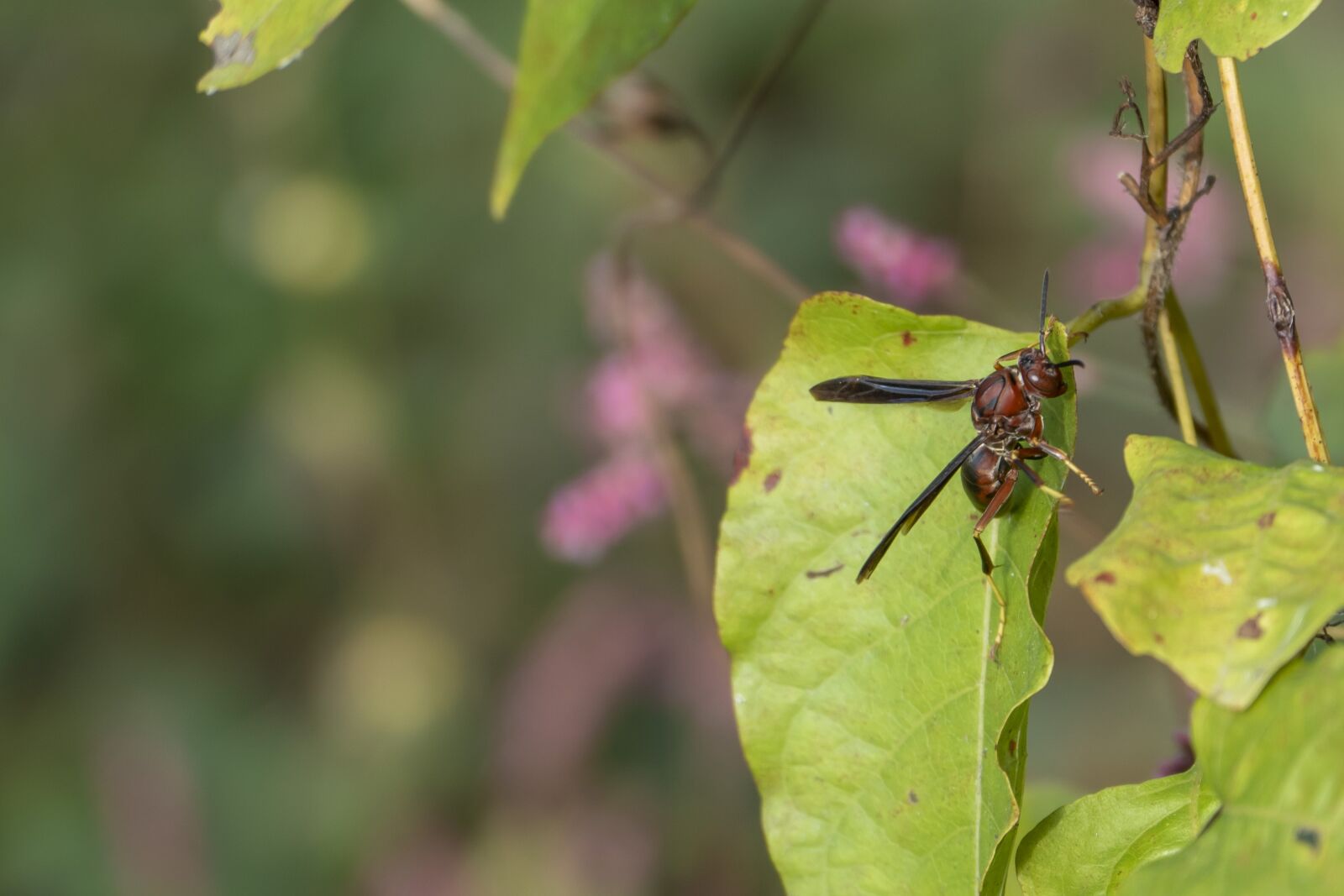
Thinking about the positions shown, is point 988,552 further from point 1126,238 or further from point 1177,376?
point 1126,238

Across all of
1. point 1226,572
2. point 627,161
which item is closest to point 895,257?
point 627,161

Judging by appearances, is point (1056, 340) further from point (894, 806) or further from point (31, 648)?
point (31, 648)

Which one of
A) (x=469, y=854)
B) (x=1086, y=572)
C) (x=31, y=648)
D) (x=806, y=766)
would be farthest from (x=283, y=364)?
(x=1086, y=572)

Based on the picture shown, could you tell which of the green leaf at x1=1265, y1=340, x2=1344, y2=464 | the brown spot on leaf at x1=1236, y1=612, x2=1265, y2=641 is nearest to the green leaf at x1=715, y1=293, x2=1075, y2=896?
the brown spot on leaf at x1=1236, y1=612, x2=1265, y2=641

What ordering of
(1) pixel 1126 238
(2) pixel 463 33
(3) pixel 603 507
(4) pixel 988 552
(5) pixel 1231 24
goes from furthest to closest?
(1) pixel 1126 238, (3) pixel 603 507, (2) pixel 463 33, (4) pixel 988 552, (5) pixel 1231 24

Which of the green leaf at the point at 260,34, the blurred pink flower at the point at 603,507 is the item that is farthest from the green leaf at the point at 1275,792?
the blurred pink flower at the point at 603,507

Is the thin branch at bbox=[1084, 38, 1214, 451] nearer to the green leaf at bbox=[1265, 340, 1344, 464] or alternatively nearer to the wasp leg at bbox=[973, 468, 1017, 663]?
the wasp leg at bbox=[973, 468, 1017, 663]
